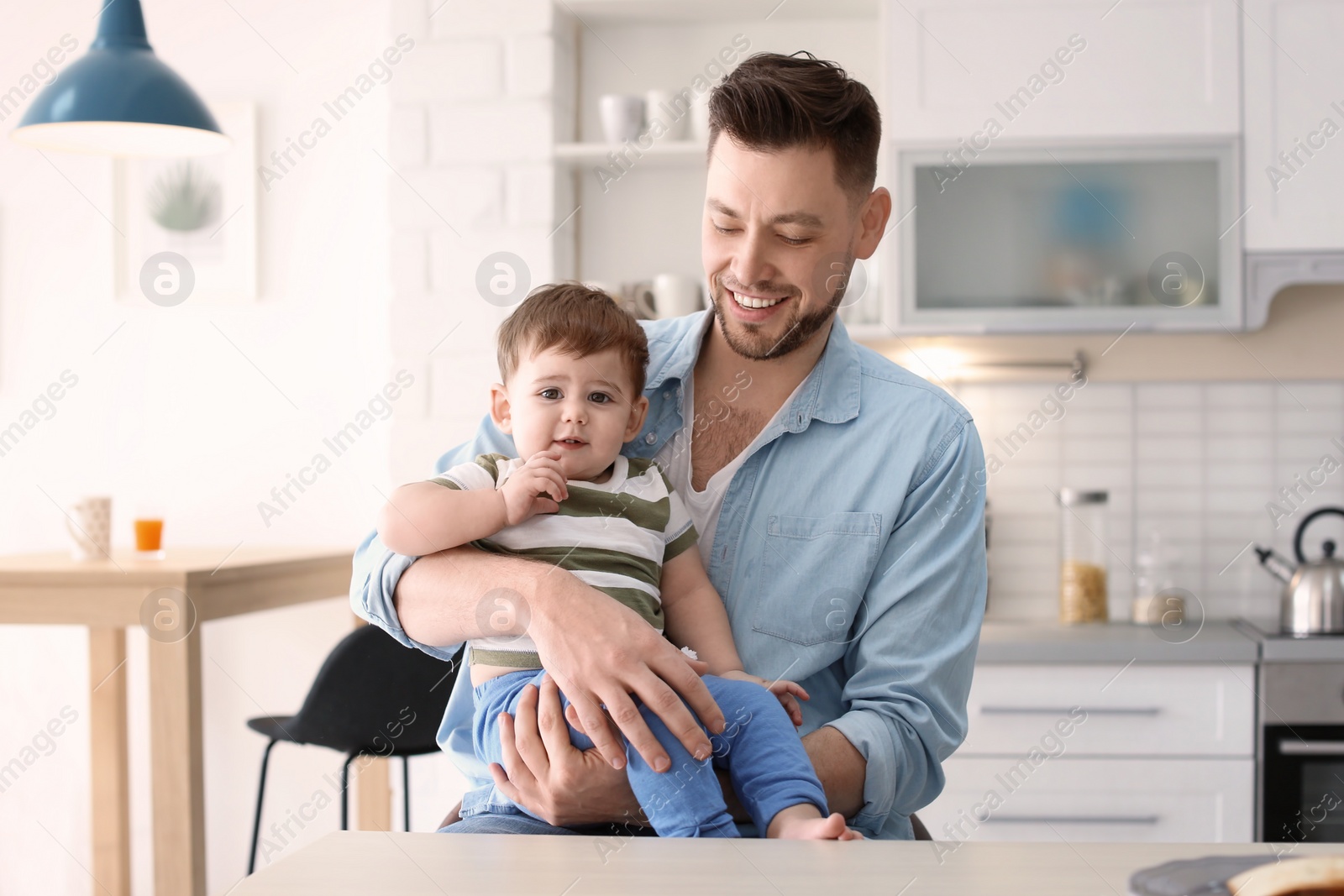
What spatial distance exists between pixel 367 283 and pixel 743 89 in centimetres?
201

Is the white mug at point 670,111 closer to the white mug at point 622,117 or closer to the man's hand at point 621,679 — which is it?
the white mug at point 622,117

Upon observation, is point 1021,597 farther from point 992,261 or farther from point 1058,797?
point 992,261

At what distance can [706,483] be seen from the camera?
4.76ft

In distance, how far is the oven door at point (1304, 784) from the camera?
2.46 metres

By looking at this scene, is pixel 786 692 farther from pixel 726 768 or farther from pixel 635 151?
pixel 635 151

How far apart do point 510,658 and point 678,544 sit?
0.83 ft

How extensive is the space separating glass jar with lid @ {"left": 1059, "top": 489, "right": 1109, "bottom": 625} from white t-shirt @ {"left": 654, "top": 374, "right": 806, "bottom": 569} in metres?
1.64

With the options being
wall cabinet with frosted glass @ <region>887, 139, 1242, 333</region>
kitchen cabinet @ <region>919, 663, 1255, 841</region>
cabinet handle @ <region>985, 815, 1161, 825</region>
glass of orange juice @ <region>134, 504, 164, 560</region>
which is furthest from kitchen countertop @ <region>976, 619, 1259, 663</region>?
glass of orange juice @ <region>134, 504, 164, 560</region>

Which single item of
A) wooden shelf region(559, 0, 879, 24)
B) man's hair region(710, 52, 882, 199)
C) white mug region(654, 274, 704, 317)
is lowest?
white mug region(654, 274, 704, 317)

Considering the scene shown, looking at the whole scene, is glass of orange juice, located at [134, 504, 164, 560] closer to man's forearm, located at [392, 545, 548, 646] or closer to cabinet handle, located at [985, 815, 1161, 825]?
man's forearm, located at [392, 545, 548, 646]

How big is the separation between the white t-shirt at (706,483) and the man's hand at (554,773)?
0.36 meters

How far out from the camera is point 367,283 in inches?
124

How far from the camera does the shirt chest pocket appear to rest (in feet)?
4.44

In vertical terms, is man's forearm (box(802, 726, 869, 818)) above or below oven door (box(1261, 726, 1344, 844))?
above
